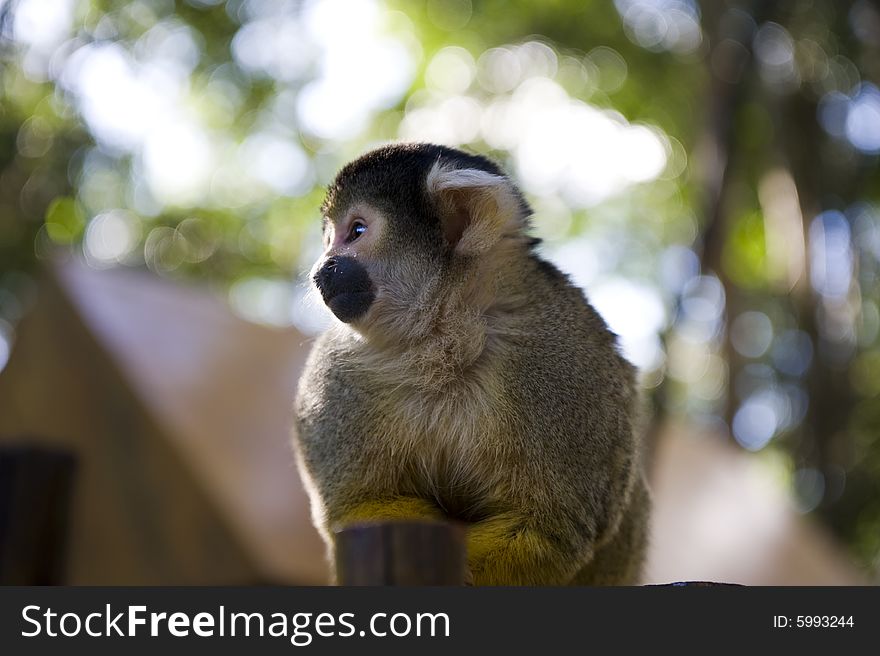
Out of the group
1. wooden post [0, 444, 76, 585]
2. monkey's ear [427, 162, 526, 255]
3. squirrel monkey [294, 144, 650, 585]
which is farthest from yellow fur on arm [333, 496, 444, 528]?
wooden post [0, 444, 76, 585]

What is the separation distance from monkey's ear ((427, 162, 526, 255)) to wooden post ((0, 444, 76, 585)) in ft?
7.46

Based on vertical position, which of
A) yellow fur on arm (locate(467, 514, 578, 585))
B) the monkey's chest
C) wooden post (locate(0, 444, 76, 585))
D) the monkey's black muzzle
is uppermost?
wooden post (locate(0, 444, 76, 585))

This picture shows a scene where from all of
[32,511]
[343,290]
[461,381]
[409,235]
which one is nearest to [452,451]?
[461,381]

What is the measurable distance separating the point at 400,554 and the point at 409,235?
1.32 meters

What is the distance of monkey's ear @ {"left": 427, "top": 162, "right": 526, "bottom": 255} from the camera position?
2.68 metres

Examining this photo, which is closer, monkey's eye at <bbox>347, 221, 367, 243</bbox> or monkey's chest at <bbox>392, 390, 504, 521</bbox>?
monkey's chest at <bbox>392, 390, 504, 521</bbox>

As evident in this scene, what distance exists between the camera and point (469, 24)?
38.0ft

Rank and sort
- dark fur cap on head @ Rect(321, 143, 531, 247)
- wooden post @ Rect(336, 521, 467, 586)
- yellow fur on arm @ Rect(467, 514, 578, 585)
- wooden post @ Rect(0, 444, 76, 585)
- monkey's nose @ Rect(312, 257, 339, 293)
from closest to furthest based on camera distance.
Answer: wooden post @ Rect(336, 521, 467, 586)
yellow fur on arm @ Rect(467, 514, 578, 585)
monkey's nose @ Rect(312, 257, 339, 293)
dark fur cap on head @ Rect(321, 143, 531, 247)
wooden post @ Rect(0, 444, 76, 585)

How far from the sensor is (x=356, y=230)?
2818 millimetres

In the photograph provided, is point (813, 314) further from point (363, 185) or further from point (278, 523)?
point (363, 185)

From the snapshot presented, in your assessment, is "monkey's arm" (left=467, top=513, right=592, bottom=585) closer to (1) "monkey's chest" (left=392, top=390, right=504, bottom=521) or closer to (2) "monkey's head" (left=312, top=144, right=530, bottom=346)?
(1) "monkey's chest" (left=392, top=390, right=504, bottom=521)

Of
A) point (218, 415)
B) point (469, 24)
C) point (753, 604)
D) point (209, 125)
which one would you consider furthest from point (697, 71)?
point (753, 604)

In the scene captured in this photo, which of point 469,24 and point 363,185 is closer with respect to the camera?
point 363,185

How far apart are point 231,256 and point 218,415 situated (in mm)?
9257
